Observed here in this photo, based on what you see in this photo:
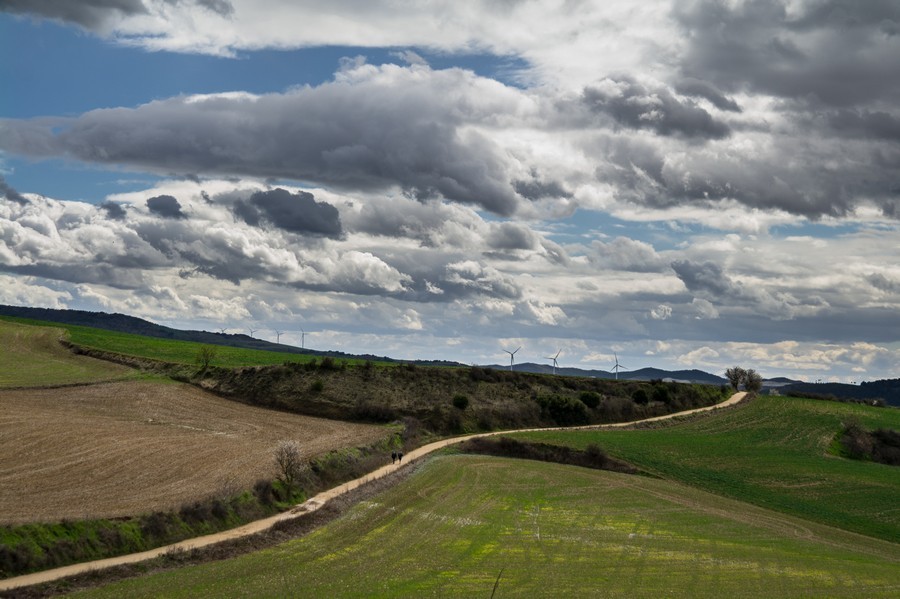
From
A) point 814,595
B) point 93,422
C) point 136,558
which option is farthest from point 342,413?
point 814,595

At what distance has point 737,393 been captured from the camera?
178375 millimetres

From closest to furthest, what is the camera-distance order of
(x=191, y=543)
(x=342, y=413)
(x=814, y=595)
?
(x=814, y=595), (x=191, y=543), (x=342, y=413)

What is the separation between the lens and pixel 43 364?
133m

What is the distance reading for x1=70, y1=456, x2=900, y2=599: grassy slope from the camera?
128 feet

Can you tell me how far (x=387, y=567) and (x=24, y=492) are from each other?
82.9 ft

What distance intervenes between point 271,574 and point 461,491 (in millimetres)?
29912

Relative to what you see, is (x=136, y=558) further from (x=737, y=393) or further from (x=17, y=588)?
(x=737, y=393)

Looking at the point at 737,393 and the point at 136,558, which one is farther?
the point at 737,393

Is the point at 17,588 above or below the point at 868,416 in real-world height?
below

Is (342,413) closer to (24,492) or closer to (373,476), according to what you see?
(373,476)

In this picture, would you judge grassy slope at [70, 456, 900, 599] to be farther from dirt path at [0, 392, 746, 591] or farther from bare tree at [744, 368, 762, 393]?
bare tree at [744, 368, 762, 393]

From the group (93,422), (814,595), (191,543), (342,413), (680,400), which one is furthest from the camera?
(680,400)

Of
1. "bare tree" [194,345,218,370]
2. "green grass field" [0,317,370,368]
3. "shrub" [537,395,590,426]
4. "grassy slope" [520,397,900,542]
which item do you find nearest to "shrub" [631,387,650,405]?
"grassy slope" [520,397,900,542]

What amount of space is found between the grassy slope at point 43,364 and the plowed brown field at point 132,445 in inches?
284
